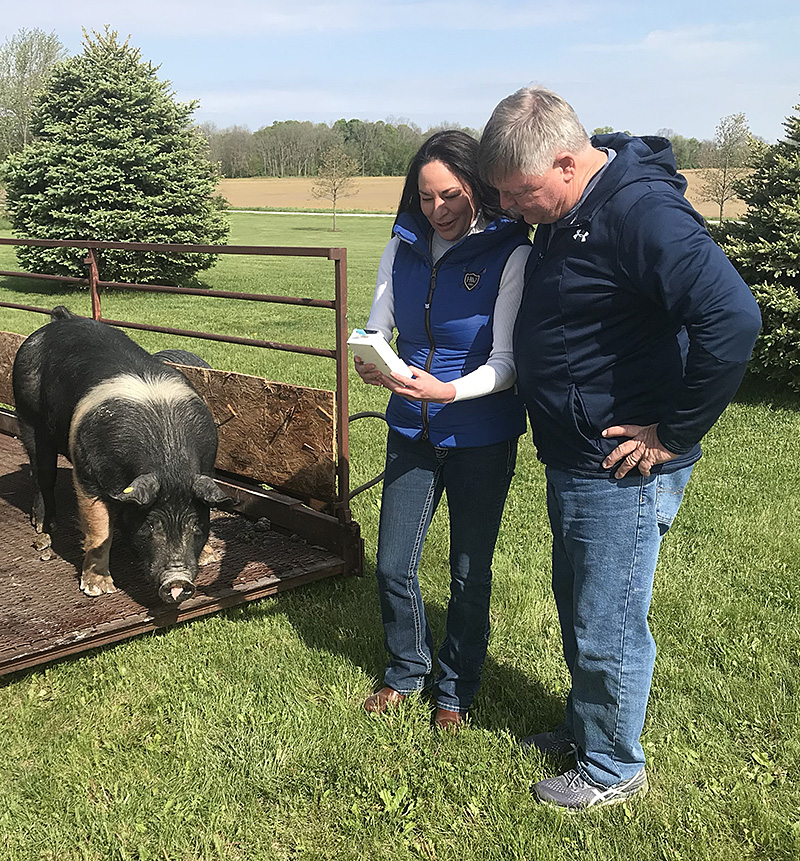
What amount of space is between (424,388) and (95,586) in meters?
2.58

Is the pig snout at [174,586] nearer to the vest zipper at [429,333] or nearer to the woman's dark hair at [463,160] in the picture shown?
the vest zipper at [429,333]

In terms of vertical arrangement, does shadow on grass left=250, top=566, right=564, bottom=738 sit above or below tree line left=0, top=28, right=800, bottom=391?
below

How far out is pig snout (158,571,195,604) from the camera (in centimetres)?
401

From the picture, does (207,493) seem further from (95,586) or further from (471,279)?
(471,279)

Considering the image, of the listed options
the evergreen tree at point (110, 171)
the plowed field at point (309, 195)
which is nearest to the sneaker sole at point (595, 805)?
the evergreen tree at point (110, 171)

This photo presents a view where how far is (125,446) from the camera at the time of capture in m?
4.29

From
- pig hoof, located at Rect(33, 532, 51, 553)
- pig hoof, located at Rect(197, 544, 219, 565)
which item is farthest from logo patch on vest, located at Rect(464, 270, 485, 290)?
pig hoof, located at Rect(33, 532, 51, 553)

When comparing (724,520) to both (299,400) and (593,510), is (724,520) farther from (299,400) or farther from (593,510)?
(593,510)

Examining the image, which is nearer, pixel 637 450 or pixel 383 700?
pixel 637 450

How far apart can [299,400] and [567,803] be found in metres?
2.79

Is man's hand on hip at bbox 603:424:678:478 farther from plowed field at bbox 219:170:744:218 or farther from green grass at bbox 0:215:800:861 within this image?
plowed field at bbox 219:170:744:218

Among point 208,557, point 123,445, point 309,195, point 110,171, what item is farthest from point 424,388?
point 309,195

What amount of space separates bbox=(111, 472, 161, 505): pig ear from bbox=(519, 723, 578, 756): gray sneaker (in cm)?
206

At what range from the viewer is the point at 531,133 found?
243 cm
